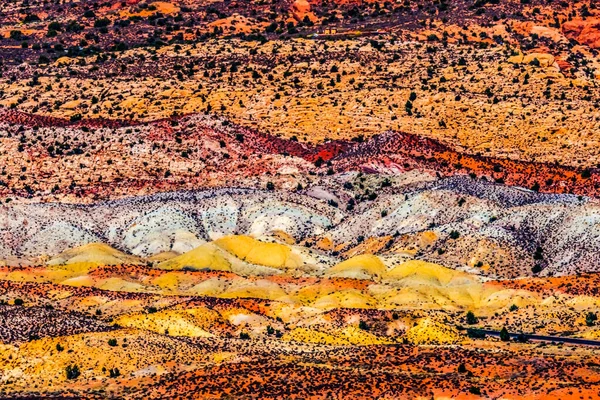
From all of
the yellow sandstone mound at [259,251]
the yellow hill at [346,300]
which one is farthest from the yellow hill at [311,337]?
the yellow sandstone mound at [259,251]

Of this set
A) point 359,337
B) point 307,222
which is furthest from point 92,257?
point 359,337

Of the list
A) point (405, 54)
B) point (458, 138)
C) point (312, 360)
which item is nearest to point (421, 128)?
point (458, 138)

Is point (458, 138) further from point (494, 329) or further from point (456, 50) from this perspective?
point (494, 329)

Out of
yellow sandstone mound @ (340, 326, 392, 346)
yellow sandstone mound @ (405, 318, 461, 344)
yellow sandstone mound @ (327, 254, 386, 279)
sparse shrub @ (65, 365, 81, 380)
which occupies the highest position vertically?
sparse shrub @ (65, 365, 81, 380)

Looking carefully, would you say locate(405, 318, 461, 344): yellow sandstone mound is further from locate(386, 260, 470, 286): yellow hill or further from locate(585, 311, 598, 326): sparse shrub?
locate(386, 260, 470, 286): yellow hill

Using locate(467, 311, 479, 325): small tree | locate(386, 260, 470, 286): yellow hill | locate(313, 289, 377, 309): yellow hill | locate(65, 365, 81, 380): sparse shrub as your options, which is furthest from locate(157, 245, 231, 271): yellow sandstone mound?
locate(65, 365, 81, 380): sparse shrub

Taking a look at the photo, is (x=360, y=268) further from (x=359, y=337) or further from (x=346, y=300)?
(x=359, y=337)

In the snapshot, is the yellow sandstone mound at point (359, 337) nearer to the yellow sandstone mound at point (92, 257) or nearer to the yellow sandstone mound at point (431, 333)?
the yellow sandstone mound at point (431, 333)

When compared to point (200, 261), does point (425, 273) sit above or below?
above
